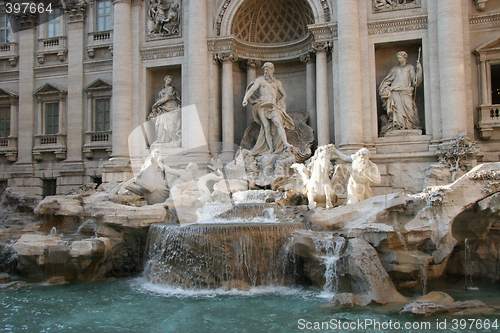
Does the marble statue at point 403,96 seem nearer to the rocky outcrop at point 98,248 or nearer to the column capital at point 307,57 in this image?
the column capital at point 307,57

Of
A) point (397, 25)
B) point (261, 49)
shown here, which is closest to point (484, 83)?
point (397, 25)

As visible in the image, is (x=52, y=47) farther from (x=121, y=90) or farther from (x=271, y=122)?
(x=271, y=122)

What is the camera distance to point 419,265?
8211mm

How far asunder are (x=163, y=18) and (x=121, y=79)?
2.72 meters

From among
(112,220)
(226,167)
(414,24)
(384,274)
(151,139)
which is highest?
(414,24)

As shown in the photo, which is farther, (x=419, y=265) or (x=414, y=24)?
(x=414, y=24)

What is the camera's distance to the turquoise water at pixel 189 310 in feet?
22.2

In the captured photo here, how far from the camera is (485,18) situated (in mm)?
13555

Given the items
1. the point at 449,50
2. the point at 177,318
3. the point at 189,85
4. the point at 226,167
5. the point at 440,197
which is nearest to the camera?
the point at 177,318

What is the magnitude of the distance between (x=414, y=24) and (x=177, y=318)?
1141cm

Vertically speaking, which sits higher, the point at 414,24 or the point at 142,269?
the point at 414,24

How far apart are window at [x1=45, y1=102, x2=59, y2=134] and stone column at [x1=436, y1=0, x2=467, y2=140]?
14580 mm

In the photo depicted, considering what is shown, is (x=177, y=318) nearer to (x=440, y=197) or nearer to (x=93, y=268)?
(x=93, y=268)

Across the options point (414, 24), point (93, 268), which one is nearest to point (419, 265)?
point (93, 268)
